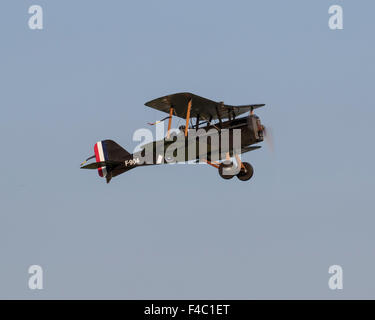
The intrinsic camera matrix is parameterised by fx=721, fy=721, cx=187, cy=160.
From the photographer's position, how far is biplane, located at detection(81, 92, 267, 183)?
2103 cm

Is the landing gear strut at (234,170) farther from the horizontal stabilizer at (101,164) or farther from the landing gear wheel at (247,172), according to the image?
the horizontal stabilizer at (101,164)

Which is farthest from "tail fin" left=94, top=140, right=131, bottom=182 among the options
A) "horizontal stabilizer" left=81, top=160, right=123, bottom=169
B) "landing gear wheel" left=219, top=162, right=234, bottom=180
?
"landing gear wheel" left=219, top=162, right=234, bottom=180

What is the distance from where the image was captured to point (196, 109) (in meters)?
21.8

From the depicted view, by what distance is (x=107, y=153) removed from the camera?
942 inches

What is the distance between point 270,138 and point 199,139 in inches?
82.6

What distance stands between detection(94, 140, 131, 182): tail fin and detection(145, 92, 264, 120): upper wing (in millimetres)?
2498

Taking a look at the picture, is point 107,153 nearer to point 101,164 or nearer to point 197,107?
point 101,164

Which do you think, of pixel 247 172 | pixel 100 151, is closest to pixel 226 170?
pixel 247 172

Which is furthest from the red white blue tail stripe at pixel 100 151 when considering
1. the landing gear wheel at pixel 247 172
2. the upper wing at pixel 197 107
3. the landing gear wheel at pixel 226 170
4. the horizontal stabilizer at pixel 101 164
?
the landing gear wheel at pixel 247 172

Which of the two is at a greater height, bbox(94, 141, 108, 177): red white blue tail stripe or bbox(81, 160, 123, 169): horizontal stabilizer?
bbox(94, 141, 108, 177): red white blue tail stripe

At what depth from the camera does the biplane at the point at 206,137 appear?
21031 millimetres

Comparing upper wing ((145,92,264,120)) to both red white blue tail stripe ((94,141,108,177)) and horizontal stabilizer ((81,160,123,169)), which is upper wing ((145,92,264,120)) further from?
red white blue tail stripe ((94,141,108,177))
